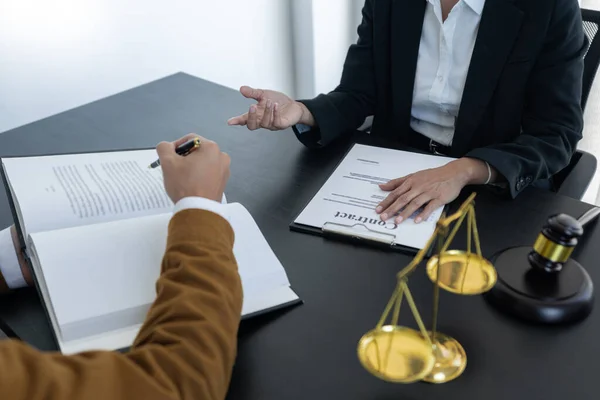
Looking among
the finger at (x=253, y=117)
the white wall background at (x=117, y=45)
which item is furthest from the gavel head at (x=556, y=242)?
the white wall background at (x=117, y=45)

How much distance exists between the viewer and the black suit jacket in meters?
0.98

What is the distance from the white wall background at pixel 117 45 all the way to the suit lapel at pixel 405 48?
101 cm

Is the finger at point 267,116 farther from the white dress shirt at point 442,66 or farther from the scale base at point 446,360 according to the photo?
the scale base at point 446,360

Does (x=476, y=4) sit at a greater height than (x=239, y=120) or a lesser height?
greater

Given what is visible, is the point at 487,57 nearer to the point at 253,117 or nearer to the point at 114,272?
the point at 253,117

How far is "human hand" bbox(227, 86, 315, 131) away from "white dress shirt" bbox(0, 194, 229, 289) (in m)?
0.39

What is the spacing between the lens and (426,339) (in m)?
0.50

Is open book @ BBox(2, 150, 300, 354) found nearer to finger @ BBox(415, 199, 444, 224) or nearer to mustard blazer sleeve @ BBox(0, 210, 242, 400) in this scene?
mustard blazer sleeve @ BBox(0, 210, 242, 400)

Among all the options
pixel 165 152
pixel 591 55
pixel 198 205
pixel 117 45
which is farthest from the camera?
pixel 117 45

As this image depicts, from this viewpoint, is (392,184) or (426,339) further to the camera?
(392,184)

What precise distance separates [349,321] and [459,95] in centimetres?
74

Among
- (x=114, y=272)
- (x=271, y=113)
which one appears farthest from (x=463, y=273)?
(x=271, y=113)

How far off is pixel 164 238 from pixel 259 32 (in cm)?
178

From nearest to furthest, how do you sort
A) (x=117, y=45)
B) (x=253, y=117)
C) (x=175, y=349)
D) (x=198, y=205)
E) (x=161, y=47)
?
(x=175, y=349), (x=198, y=205), (x=253, y=117), (x=117, y=45), (x=161, y=47)
